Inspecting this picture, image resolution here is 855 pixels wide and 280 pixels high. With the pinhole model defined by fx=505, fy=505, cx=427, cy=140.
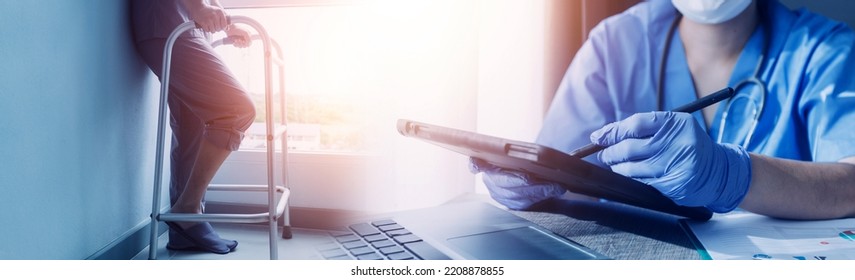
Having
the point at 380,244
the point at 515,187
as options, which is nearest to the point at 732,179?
the point at 515,187

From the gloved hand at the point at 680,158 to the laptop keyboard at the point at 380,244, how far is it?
249 millimetres

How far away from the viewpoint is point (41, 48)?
0.60 metres

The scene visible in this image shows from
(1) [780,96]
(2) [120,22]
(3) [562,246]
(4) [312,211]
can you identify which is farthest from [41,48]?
(1) [780,96]

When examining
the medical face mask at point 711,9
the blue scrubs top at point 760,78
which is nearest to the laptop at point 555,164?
the blue scrubs top at point 760,78

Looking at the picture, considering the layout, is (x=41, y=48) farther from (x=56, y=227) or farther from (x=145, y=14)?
(x=56, y=227)

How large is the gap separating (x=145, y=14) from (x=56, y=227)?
31 centimetres

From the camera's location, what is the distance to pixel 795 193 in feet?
1.90

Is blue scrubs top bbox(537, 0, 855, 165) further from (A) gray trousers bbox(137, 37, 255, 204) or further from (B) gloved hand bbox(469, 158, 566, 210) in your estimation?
(A) gray trousers bbox(137, 37, 255, 204)

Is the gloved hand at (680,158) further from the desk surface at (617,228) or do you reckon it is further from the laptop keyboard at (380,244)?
the laptop keyboard at (380,244)

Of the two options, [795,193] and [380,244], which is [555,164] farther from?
[795,193]

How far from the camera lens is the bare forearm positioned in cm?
57

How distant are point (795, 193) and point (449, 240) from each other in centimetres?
41

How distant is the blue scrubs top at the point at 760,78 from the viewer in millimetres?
711

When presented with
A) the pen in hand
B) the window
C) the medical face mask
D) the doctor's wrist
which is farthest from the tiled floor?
the medical face mask
